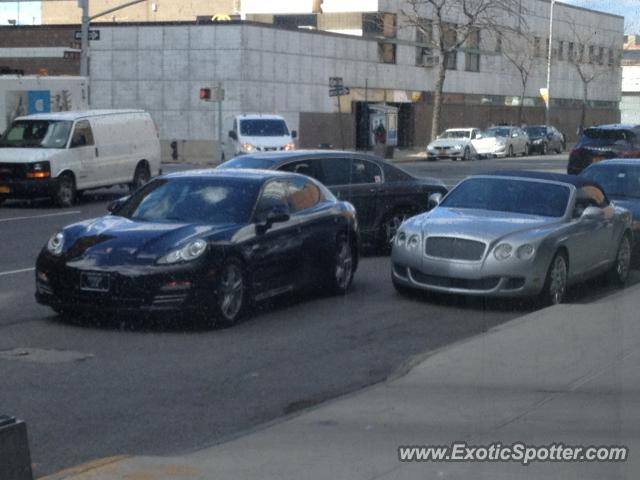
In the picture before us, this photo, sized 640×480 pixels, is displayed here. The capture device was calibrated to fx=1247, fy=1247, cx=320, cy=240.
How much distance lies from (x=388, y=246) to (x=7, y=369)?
351 inches

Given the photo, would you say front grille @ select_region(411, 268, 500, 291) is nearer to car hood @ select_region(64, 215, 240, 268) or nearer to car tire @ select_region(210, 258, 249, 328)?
car tire @ select_region(210, 258, 249, 328)

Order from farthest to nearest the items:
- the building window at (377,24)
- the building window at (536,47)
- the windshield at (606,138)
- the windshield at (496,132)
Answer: the building window at (536,47) < the building window at (377,24) < the windshield at (496,132) < the windshield at (606,138)

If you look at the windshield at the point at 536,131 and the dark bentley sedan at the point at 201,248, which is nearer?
the dark bentley sedan at the point at 201,248

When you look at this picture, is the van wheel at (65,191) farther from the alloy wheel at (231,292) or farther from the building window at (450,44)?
the building window at (450,44)

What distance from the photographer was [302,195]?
13.7 m

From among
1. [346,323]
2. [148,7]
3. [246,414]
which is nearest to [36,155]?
[346,323]

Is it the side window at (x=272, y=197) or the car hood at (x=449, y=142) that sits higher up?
the side window at (x=272, y=197)

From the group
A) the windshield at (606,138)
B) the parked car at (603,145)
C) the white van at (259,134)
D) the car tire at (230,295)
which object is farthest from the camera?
the white van at (259,134)

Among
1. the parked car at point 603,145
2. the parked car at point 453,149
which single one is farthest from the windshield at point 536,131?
the parked car at point 603,145

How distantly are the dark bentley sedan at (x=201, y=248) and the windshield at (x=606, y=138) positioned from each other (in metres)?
21.3

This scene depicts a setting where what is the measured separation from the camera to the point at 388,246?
18.1m

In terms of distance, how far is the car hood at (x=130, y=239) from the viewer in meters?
11.5

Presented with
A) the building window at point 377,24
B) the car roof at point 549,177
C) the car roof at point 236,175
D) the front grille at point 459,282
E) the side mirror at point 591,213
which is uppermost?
the building window at point 377,24

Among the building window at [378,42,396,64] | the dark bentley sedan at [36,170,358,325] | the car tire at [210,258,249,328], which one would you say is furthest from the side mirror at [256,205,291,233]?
the building window at [378,42,396,64]
